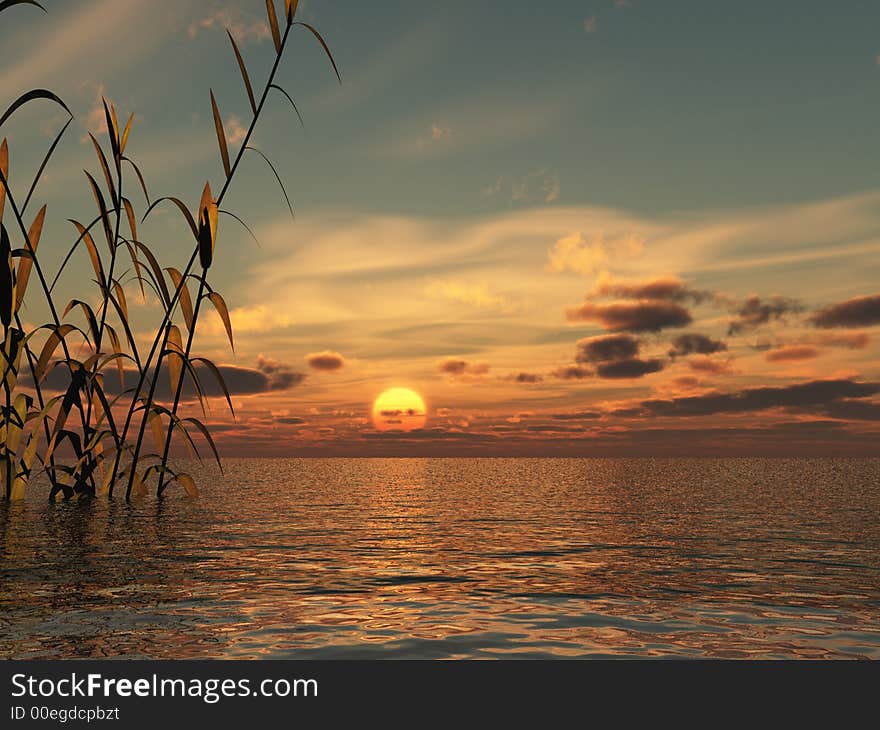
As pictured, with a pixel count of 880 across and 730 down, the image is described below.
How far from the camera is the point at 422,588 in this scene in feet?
34.3

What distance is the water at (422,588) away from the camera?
288 inches

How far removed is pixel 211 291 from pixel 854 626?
10.9m

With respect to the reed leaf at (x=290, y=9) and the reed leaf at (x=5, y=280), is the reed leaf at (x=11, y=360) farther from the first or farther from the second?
the reed leaf at (x=290, y=9)

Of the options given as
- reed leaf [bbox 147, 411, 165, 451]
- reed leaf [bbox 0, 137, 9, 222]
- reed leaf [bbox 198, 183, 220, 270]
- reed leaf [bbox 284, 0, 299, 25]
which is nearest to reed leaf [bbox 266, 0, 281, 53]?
reed leaf [bbox 284, 0, 299, 25]

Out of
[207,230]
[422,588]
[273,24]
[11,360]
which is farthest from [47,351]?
[422,588]

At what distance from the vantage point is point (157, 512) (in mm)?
20359

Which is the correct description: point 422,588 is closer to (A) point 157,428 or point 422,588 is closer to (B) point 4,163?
(A) point 157,428

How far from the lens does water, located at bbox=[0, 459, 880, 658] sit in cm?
731

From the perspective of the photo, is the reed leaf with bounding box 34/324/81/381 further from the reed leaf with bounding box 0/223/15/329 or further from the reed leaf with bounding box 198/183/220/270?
the reed leaf with bounding box 198/183/220/270

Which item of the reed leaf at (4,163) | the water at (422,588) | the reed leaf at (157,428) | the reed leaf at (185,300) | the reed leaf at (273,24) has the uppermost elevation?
the reed leaf at (273,24)

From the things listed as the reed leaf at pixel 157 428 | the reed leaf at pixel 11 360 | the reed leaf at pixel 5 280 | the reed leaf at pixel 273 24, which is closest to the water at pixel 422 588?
the reed leaf at pixel 157 428

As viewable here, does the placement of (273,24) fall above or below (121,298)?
above

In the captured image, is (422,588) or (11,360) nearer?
(422,588)
